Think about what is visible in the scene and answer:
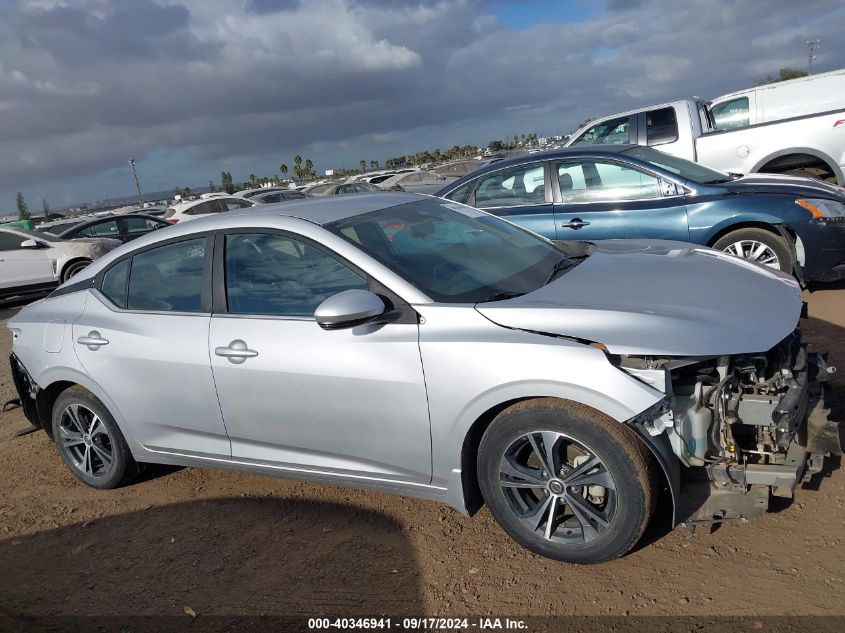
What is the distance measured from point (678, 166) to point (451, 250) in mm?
4203

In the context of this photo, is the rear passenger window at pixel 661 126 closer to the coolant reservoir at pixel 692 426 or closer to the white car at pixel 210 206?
the coolant reservoir at pixel 692 426

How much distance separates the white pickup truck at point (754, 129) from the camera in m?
9.14

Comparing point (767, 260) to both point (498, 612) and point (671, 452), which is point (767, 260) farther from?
point (498, 612)

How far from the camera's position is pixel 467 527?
11.5 feet

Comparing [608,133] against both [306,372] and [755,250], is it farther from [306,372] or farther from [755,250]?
[306,372]

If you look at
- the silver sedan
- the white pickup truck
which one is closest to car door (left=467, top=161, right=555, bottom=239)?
the silver sedan

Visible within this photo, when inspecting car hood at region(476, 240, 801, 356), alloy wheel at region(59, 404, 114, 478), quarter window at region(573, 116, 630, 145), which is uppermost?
quarter window at region(573, 116, 630, 145)

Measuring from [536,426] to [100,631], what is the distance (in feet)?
7.15

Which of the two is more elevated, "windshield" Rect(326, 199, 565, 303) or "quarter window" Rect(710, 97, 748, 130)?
"quarter window" Rect(710, 97, 748, 130)

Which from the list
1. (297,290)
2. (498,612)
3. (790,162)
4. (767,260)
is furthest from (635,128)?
(498,612)

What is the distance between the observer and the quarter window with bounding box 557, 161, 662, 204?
666 centimetres

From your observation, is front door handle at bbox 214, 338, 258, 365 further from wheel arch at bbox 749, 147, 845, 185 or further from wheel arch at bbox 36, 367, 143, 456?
wheel arch at bbox 749, 147, 845, 185

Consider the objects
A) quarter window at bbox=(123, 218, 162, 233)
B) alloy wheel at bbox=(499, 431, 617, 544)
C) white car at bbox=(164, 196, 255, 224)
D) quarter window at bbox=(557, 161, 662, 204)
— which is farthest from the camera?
white car at bbox=(164, 196, 255, 224)

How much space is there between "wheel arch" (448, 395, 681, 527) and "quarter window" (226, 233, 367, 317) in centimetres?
89
